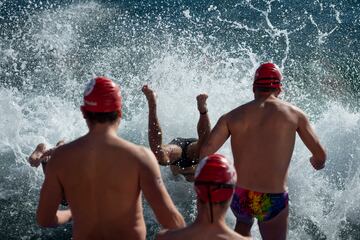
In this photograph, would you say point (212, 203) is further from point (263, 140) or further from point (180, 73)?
point (180, 73)

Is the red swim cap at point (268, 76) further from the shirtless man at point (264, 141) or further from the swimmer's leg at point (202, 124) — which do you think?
the swimmer's leg at point (202, 124)

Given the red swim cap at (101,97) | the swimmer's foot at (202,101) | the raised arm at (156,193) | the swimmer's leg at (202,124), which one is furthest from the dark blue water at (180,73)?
the red swim cap at (101,97)

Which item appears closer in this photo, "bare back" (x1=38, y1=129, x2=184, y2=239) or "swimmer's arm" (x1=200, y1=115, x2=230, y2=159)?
"bare back" (x1=38, y1=129, x2=184, y2=239)

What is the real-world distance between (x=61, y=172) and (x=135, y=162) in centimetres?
44

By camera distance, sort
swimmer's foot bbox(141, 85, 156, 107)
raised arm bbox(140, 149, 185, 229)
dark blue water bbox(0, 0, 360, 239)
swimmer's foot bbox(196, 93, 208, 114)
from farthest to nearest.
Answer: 1. dark blue water bbox(0, 0, 360, 239)
2. swimmer's foot bbox(196, 93, 208, 114)
3. swimmer's foot bbox(141, 85, 156, 107)
4. raised arm bbox(140, 149, 185, 229)

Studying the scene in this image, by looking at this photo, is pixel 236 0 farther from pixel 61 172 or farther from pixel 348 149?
pixel 61 172

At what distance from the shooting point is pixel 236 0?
19.0 m

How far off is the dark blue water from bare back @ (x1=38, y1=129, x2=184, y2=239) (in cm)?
323

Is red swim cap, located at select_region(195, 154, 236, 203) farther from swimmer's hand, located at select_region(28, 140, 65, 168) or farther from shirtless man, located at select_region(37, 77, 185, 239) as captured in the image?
swimmer's hand, located at select_region(28, 140, 65, 168)

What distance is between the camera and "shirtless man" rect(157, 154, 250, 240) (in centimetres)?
313

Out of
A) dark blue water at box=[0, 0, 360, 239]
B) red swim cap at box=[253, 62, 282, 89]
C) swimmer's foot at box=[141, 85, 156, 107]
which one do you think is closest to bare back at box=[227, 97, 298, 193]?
red swim cap at box=[253, 62, 282, 89]

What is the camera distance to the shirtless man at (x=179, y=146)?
20.0ft

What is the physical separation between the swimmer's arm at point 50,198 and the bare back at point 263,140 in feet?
5.88

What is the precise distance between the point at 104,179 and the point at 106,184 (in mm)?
32
